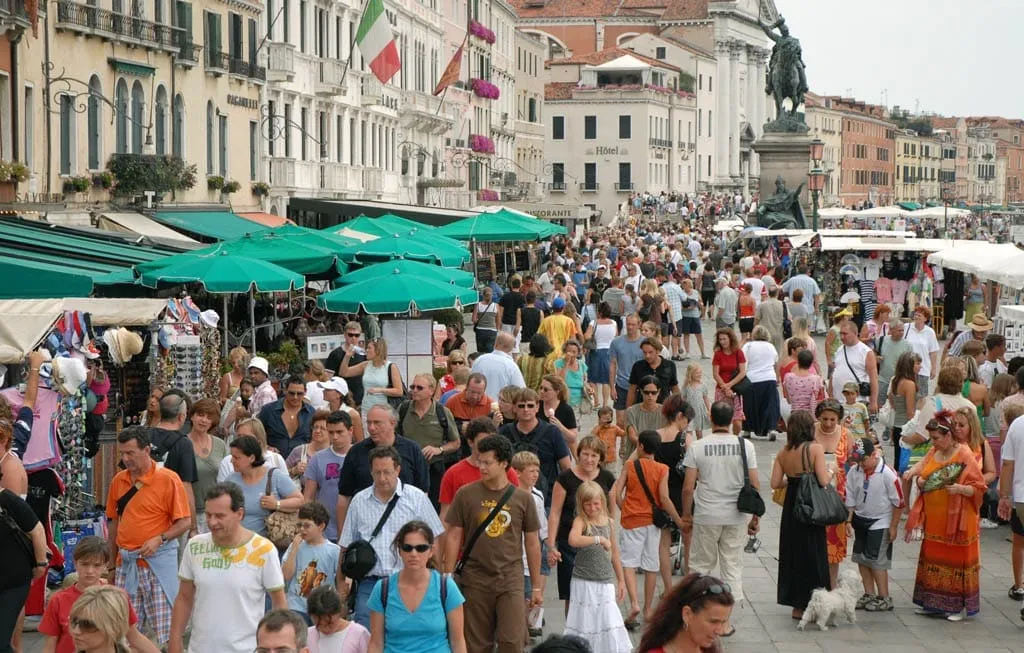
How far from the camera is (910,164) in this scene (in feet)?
637

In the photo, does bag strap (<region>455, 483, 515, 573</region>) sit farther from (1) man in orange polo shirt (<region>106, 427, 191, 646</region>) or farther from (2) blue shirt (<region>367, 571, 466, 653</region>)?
(1) man in orange polo shirt (<region>106, 427, 191, 646</region>)

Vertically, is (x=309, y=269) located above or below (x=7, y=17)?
below

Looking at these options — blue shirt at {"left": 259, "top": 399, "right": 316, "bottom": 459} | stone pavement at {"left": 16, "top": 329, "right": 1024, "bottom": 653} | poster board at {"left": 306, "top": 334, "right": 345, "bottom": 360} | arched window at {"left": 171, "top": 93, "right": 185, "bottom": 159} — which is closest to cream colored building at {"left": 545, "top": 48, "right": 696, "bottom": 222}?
arched window at {"left": 171, "top": 93, "right": 185, "bottom": 159}

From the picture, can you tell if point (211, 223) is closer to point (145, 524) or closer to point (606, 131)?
point (145, 524)

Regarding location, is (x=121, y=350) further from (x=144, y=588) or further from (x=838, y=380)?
(x=838, y=380)

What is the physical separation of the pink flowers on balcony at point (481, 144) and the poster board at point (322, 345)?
1970 inches

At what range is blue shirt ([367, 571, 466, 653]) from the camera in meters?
7.92

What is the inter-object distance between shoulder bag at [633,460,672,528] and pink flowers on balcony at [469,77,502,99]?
56.9 metres

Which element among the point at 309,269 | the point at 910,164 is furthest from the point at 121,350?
the point at 910,164

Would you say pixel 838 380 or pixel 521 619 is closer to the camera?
pixel 521 619

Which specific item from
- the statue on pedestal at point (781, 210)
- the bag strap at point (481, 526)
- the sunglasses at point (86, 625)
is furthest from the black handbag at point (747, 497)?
the statue on pedestal at point (781, 210)

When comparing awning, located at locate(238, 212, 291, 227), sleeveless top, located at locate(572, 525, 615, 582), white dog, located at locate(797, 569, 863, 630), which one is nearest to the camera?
sleeveless top, located at locate(572, 525, 615, 582)

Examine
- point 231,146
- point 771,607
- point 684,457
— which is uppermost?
point 231,146

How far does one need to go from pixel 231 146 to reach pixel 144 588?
87.7 feet
